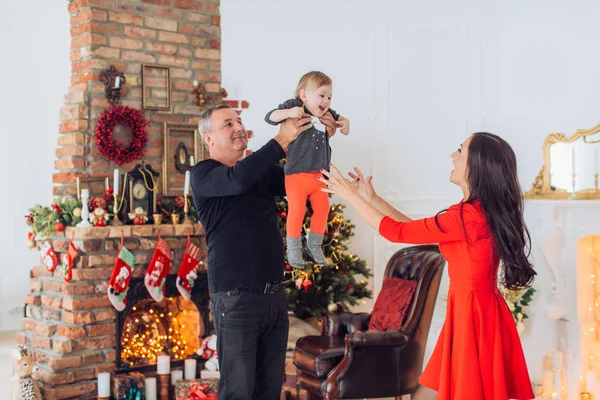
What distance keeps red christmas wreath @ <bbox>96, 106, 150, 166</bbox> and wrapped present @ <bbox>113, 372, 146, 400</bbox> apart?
1460 mm

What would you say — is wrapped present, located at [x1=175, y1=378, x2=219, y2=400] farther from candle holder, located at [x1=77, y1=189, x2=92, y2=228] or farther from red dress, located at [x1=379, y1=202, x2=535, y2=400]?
red dress, located at [x1=379, y1=202, x2=535, y2=400]

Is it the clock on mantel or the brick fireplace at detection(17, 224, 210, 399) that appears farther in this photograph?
the clock on mantel

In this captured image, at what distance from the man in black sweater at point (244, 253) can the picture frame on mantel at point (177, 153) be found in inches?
97.5

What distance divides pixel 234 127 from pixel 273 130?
11.0ft

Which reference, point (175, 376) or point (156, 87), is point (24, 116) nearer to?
point (156, 87)

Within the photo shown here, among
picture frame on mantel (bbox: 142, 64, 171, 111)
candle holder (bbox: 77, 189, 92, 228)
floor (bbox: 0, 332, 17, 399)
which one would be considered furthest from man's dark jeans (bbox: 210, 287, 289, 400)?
floor (bbox: 0, 332, 17, 399)

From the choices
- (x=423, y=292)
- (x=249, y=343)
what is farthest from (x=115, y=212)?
(x=249, y=343)

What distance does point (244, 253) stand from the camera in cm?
291

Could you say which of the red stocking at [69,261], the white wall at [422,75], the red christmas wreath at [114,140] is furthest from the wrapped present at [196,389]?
the white wall at [422,75]

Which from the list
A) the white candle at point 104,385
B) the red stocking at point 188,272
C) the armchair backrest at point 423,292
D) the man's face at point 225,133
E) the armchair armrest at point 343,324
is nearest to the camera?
the man's face at point 225,133

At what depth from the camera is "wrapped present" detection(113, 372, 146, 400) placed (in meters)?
5.02

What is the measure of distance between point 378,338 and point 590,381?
57.7 inches

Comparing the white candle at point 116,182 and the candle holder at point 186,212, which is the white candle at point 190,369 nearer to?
the candle holder at point 186,212

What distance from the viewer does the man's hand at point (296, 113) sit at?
2812mm
